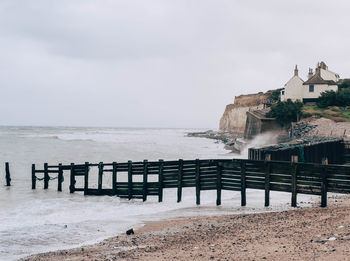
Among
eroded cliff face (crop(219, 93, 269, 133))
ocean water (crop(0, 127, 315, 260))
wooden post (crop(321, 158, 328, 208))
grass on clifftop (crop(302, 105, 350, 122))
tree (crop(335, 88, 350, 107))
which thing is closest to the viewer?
ocean water (crop(0, 127, 315, 260))

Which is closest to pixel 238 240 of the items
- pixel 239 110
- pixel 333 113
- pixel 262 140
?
pixel 333 113

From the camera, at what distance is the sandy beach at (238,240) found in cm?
921

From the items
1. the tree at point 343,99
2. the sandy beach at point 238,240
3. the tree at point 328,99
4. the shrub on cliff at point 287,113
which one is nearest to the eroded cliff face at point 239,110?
the tree at point 328,99

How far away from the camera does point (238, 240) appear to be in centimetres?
1086

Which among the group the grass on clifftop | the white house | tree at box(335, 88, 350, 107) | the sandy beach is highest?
the white house

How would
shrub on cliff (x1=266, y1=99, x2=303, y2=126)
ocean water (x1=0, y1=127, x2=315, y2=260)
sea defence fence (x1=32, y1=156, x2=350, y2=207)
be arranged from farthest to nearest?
shrub on cliff (x1=266, y1=99, x2=303, y2=126)
sea defence fence (x1=32, y1=156, x2=350, y2=207)
ocean water (x1=0, y1=127, x2=315, y2=260)

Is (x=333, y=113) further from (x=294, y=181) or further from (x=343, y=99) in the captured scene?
(x=294, y=181)

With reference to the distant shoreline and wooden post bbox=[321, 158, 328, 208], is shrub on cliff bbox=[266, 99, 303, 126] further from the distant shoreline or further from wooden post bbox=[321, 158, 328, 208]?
wooden post bbox=[321, 158, 328, 208]

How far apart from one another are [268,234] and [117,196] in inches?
503

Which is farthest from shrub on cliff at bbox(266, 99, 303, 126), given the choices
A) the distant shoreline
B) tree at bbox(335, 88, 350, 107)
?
the distant shoreline

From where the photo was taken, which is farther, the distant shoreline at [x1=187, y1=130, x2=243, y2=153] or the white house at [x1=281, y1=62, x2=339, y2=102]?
the distant shoreline at [x1=187, y1=130, x2=243, y2=153]

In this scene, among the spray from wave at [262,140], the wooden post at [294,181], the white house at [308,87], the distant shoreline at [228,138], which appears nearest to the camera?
the wooden post at [294,181]

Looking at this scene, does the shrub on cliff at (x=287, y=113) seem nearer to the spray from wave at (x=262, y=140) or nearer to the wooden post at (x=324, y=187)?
the spray from wave at (x=262, y=140)

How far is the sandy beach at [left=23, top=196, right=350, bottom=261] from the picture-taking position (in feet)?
30.2
